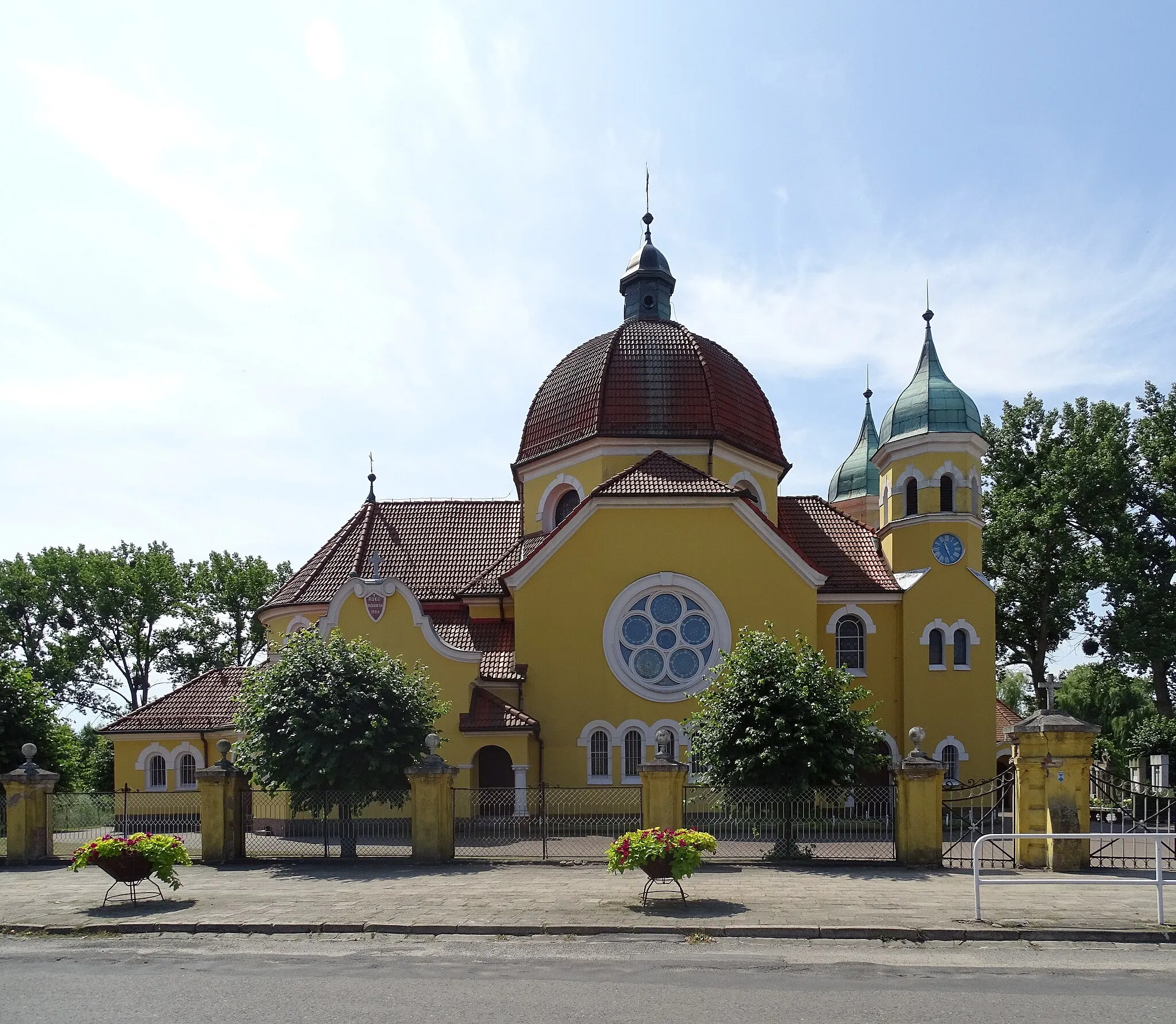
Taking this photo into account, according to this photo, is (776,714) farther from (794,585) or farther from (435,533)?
(435,533)

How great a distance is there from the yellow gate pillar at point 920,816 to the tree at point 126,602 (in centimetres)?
4171

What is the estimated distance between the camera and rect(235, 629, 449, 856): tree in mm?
17875

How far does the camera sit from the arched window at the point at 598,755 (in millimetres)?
24734

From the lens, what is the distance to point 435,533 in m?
31.3

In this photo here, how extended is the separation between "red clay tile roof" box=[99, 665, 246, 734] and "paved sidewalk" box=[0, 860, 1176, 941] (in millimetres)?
11011

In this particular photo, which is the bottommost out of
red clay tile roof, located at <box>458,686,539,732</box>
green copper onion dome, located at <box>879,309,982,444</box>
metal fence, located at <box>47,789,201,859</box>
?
metal fence, located at <box>47,789,201,859</box>

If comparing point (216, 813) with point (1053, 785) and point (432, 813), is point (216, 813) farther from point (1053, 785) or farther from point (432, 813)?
point (1053, 785)

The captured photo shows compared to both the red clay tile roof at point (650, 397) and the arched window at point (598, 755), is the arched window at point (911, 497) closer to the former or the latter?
the red clay tile roof at point (650, 397)

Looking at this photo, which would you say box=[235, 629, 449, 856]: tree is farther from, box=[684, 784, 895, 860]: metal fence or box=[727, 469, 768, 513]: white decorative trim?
box=[727, 469, 768, 513]: white decorative trim

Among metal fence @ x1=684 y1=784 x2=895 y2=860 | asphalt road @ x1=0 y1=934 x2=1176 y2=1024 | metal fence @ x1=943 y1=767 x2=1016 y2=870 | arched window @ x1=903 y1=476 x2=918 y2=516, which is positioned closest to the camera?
asphalt road @ x1=0 y1=934 x2=1176 y2=1024

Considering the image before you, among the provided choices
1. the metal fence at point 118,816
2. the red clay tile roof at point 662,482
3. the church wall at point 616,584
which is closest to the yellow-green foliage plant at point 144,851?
the metal fence at point 118,816

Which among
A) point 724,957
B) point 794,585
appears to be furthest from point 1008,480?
point 724,957

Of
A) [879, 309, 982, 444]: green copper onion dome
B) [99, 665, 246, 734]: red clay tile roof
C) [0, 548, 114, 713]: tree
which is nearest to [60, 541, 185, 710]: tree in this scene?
[0, 548, 114, 713]: tree

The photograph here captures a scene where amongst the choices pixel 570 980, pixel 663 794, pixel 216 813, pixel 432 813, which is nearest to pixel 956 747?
pixel 663 794
